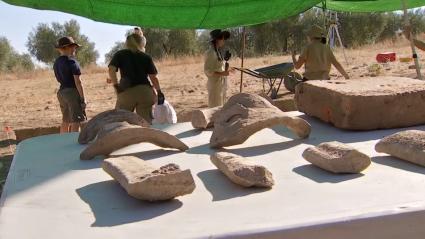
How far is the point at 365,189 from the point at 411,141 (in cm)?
48

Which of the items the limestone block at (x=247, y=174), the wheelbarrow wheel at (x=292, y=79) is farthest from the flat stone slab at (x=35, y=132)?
the limestone block at (x=247, y=174)

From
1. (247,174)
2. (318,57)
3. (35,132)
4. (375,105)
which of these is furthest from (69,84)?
(247,174)

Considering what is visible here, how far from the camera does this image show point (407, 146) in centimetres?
224

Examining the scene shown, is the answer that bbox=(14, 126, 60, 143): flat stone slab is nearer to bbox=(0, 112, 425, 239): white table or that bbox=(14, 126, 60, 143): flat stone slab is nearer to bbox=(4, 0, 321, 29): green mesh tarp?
bbox=(4, 0, 321, 29): green mesh tarp

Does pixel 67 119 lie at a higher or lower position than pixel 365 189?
lower

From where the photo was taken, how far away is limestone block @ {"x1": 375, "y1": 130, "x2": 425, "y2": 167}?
2.18 metres

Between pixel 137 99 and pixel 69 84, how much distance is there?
0.99m

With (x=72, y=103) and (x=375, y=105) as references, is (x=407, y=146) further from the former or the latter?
(x=72, y=103)

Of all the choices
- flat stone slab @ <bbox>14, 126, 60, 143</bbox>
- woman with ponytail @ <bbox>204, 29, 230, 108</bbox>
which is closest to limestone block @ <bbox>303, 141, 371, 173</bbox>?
woman with ponytail @ <bbox>204, 29, 230, 108</bbox>

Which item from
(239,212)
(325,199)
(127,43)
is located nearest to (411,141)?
(325,199)

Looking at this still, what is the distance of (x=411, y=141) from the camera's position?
226 cm

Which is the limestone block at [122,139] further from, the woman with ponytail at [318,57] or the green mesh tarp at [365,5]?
the green mesh tarp at [365,5]

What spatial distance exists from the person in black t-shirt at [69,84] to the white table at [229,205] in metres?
3.21

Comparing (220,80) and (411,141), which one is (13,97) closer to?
(220,80)
